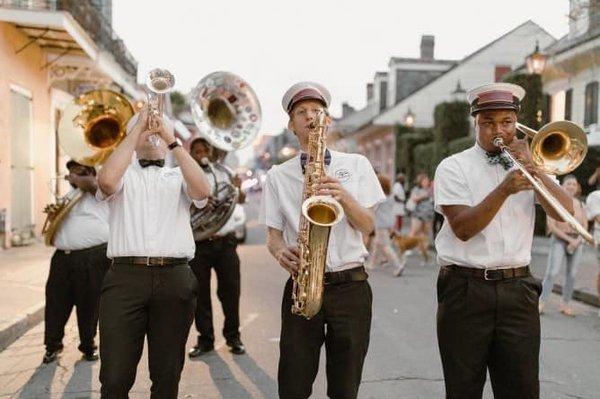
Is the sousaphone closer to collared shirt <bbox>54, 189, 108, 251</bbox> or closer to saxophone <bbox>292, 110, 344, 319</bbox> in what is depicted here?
collared shirt <bbox>54, 189, 108, 251</bbox>

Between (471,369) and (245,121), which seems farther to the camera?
(245,121)

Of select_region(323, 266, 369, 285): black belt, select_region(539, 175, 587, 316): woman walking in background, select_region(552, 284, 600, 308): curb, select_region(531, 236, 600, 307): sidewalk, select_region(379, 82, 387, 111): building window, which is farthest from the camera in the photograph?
select_region(379, 82, 387, 111): building window

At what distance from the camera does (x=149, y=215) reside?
353 cm

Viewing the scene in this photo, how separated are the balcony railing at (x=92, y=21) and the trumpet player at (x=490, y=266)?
11398mm

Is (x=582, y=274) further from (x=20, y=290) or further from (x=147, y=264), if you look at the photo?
Result: (x=147, y=264)

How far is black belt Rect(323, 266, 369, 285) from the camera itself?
309 centimetres

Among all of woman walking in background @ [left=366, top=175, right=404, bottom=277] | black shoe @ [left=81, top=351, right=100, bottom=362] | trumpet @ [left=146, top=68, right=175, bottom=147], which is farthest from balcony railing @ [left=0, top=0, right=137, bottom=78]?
trumpet @ [left=146, top=68, right=175, bottom=147]

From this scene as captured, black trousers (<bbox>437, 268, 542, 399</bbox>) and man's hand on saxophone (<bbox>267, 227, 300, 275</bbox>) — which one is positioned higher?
man's hand on saxophone (<bbox>267, 227, 300, 275</bbox>)

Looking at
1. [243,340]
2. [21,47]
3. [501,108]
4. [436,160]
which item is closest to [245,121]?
[243,340]

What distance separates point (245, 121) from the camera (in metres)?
5.82

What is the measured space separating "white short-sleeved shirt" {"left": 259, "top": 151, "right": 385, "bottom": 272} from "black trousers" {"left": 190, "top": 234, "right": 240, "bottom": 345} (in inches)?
98.5

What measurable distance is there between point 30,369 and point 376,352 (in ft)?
9.98

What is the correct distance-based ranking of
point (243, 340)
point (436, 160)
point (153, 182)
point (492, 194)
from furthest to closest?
point (436, 160), point (243, 340), point (153, 182), point (492, 194)

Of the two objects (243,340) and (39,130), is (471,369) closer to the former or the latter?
(243,340)
